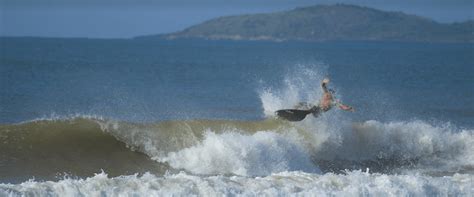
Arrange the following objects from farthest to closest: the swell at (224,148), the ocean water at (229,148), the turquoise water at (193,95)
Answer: the turquoise water at (193,95) < the swell at (224,148) < the ocean water at (229,148)

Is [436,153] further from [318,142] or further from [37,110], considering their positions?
[37,110]

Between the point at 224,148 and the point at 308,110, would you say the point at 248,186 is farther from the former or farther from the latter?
the point at 308,110

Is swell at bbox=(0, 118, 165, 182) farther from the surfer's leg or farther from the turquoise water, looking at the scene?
the turquoise water

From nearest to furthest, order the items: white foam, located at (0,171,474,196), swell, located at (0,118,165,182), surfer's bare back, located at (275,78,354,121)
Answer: white foam, located at (0,171,474,196) < swell, located at (0,118,165,182) < surfer's bare back, located at (275,78,354,121)

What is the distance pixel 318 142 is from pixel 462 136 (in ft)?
15.2

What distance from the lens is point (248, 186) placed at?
46.5 feet

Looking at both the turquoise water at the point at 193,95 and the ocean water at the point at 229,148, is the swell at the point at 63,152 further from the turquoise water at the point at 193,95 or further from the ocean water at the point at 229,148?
the turquoise water at the point at 193,95

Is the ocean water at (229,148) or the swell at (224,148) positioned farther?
the swell at (224,148)

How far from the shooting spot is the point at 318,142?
2186cm

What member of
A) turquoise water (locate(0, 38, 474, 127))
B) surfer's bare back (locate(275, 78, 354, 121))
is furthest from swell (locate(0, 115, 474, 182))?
turquoise water (locate(0, 38, 474, 127))

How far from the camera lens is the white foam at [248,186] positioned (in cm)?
1338

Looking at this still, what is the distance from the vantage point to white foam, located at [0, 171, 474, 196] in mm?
13375

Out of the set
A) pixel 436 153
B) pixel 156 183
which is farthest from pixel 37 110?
pixel 156 183

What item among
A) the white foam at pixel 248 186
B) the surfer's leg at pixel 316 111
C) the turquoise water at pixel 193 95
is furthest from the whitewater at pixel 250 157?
the turquoise water at pixel 193 95
